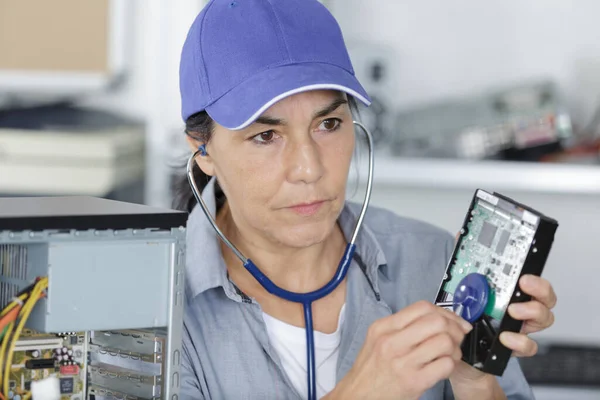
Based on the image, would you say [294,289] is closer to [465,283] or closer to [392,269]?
[392,269]

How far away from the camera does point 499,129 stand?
2.31 metres

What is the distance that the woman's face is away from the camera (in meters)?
1.25

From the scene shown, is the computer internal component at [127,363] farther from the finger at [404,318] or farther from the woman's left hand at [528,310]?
the woman's left hand at [528,310]

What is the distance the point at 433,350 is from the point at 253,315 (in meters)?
0.38

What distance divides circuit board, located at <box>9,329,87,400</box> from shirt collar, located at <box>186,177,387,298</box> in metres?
0.34

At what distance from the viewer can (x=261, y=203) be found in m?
1.29

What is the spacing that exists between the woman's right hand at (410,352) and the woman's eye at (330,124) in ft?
1.06

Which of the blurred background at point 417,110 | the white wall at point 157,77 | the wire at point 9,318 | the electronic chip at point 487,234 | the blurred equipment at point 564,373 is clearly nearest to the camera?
the wire at point 9,318

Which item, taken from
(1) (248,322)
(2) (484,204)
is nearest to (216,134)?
(1) (248,322)

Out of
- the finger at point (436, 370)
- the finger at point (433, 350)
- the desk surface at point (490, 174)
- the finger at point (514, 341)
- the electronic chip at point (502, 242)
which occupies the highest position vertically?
the desk surface at point (490, 174)

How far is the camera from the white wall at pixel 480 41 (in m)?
2.56

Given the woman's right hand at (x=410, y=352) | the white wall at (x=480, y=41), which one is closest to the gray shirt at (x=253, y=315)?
the woman's right hand at (x=410, y=352)

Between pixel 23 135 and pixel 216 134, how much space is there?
3.79ft

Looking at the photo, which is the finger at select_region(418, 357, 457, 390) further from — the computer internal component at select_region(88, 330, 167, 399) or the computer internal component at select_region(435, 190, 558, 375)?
the computer internal component at select_region(88, 330, 167, 399)
